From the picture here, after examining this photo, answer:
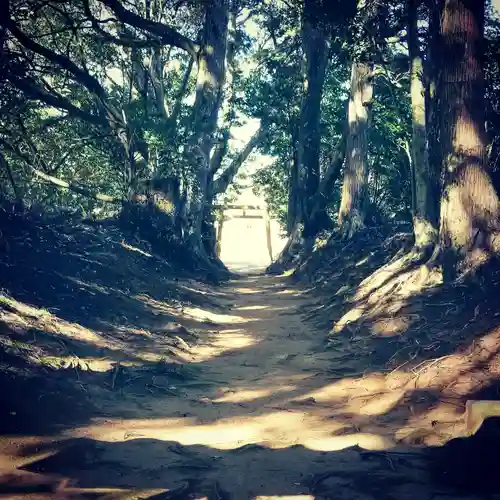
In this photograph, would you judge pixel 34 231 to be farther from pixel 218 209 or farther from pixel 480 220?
pixel 218 209

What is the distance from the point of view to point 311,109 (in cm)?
1945

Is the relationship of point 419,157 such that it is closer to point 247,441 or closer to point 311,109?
point 247,441

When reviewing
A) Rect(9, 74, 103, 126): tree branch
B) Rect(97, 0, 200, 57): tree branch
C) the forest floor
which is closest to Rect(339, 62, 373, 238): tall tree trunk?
Rect(97, 0, 200, 57): tree branch

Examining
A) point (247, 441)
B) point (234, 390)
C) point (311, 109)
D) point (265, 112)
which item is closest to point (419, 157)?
point (234, 390)

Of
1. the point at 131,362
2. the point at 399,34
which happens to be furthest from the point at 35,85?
the point at 399,34

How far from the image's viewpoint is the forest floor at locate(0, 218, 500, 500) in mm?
3342

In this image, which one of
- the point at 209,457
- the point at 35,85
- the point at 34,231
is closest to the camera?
the point at 209,457

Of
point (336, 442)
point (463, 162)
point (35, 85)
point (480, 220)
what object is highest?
point (35, 85)

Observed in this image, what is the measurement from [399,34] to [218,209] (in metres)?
10.2

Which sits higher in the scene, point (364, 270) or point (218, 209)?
point (218, 209)

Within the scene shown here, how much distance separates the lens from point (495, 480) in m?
3.19

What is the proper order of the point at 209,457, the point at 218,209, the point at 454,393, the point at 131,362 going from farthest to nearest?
the point at 218,209 < the point at 131,362 < the point at 454,393 < the point at 209,457

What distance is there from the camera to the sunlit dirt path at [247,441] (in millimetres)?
3277

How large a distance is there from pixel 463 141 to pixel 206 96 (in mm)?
9629
